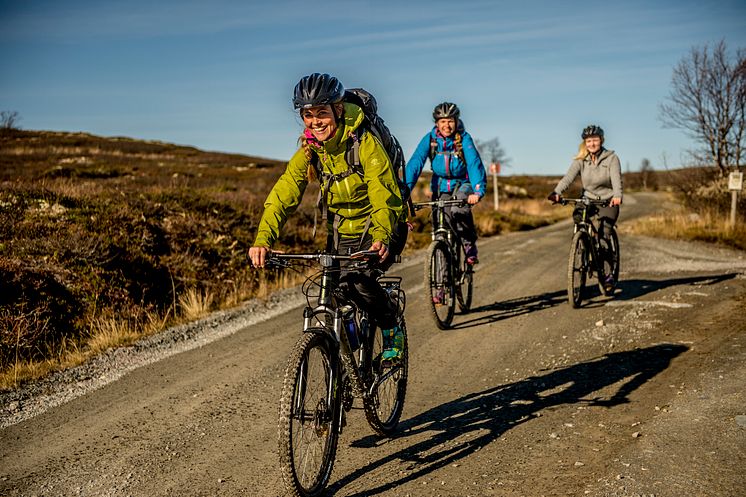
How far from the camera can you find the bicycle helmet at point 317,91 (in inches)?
159

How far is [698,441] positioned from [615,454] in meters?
0.60

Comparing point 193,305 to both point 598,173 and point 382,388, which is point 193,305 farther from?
point 598,173

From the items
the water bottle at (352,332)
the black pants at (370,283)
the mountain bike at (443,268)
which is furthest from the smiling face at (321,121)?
the mountain bike at (443,268)

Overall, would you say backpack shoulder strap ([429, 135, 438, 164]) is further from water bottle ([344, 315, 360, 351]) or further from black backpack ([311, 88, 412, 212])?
water bottle ([344, 315, 360, 351])

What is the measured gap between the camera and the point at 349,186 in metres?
4.36

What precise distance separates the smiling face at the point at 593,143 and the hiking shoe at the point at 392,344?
19.7 feet

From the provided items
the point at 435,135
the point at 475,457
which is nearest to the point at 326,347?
the point at 475,457

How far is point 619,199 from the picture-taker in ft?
31.5

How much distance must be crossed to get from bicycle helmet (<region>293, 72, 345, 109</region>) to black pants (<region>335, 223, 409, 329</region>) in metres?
1.00

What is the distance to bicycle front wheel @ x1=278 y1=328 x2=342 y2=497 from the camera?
11.5 feet

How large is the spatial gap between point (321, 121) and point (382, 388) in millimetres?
2087

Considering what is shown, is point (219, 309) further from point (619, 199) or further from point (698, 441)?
point (698, 441)

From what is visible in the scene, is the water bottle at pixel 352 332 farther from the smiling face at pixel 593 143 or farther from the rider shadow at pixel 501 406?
the smiling face at pixel 593 143

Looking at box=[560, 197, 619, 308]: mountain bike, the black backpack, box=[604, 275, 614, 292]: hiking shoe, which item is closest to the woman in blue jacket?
box=[560, 197, 619, 308]: mountain bike
